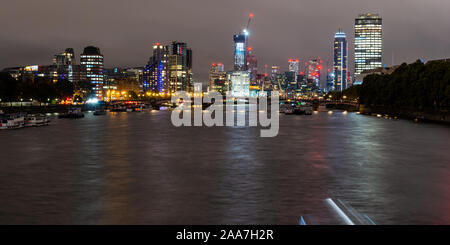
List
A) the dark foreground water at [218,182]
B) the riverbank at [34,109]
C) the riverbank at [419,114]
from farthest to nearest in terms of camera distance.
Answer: the riverbank at [34,109] < the riverbank at [419,114] < the dark foreground water at [218,182]

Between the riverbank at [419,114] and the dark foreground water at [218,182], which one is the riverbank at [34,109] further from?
the riverbank at [419,114]

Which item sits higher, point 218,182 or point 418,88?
point 418,88

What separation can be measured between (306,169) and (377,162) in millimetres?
8365

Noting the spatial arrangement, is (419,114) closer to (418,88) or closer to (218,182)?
(418,88)

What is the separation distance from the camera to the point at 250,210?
21750mm

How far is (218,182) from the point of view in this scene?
29.4m

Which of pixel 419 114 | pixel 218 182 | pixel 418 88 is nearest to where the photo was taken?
pixel 218 182

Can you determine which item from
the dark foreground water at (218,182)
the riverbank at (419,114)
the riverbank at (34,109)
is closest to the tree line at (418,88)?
the riverbank at (419,114)

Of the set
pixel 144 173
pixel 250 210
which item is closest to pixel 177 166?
pixel 144 173

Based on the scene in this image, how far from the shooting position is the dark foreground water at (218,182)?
2095 cm

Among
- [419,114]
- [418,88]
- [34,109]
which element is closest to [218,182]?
[418,88]

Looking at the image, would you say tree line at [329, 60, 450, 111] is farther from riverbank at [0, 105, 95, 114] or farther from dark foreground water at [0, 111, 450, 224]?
riverbank at [0, 105, 95, 114]

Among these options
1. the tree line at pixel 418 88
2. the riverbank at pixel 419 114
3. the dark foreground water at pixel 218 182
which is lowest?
the dark foreground water at pixel 218 182

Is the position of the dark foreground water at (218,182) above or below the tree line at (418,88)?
below
